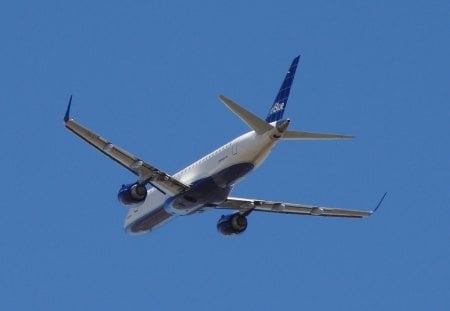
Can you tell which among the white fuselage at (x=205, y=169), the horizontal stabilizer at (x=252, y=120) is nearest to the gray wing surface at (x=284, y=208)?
the white fuselage at (x=205, y=169)

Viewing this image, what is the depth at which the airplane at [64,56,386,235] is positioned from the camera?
244ft

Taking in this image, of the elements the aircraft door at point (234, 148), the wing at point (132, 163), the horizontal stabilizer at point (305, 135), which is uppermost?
the wing at point (132, 163)

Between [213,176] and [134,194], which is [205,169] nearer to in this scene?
[213,176]

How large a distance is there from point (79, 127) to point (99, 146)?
2252 mm

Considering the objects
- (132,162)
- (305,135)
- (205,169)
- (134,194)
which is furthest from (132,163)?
(305,135)

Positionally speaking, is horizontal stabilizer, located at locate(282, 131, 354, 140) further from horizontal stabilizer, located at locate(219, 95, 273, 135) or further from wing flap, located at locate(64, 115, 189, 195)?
wing flap, located at locate(64, 115, 189, 195)

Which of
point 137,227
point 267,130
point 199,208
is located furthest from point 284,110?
point 137,227

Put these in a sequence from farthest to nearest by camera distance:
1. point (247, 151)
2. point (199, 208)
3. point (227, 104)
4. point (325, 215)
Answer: point (325, 215), point (199, 208), point (247, 151), point (227, 104)

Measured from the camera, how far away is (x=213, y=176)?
77250 millimetres

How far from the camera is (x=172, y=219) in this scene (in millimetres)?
84125

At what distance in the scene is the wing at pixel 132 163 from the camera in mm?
75000

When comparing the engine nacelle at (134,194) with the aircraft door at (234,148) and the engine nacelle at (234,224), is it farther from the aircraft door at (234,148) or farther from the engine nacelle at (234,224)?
the engine nacelle at (234,224)

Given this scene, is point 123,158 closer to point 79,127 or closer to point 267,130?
point 79,127

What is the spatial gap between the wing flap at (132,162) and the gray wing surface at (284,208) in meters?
5.63
